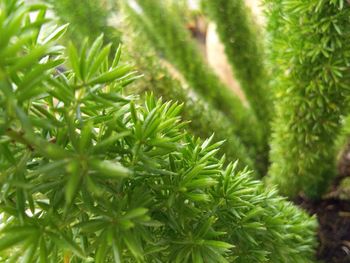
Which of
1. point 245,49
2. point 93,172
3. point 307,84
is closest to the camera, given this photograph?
point 93,172

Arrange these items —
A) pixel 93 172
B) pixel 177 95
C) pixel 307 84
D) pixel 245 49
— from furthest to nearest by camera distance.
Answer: pixel 245 49, pixel 177 95, pixel 307 84, pixel 93 172

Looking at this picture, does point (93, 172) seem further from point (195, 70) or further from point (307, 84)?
point (195, 70)

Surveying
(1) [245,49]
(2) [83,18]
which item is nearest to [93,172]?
(2) [83,18]

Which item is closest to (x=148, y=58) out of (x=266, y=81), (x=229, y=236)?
(x=266, y=81)

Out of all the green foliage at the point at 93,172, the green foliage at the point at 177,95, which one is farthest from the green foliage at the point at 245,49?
the green foliage at the point at 93,172

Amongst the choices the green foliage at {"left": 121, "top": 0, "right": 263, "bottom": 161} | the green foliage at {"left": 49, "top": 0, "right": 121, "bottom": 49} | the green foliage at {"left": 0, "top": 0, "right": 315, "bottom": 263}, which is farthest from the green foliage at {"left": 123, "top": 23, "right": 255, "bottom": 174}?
the green foliage at {"left": 0, "top": 0, "right": 315, "bottom": 263}

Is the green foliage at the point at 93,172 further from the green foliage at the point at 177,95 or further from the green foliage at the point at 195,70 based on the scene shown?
the green foliage at the point at 195,70

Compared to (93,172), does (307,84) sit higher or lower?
lower

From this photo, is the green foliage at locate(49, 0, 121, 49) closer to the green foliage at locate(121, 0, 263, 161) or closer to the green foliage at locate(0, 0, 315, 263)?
the green foliage at locate(121, 0, 263, 161)
